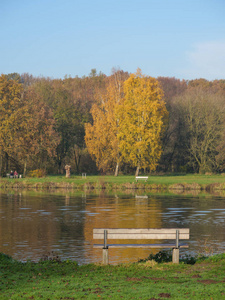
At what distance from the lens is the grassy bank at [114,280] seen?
40.5 feet

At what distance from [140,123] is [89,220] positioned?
161 feet

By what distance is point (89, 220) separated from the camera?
3588 centimetres

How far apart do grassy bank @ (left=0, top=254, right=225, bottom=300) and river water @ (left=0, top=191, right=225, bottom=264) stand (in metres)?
2.87

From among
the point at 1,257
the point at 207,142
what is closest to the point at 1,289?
the point at 1,257

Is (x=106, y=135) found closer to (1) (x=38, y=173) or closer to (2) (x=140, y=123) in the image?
(2) (x=140, y=123)

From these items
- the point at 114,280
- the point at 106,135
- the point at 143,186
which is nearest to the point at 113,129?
the point at 106,135

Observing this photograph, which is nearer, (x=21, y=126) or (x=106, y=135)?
(x=21, y=126)

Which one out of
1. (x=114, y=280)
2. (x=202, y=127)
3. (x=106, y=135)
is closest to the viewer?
(x=114, y=280)

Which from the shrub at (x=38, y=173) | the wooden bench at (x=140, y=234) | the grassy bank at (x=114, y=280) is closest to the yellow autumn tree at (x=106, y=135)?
the shrub at (x=38, y=173)

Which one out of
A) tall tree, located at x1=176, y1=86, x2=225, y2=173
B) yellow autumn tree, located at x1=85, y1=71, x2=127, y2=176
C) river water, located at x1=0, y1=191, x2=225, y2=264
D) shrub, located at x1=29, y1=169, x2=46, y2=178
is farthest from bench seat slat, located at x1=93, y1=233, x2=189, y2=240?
tall tree, located at x1=176, y1=86, x2=225, y2=173

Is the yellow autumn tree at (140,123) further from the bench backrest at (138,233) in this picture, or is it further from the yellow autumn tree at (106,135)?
the bench backrest at (138,233)

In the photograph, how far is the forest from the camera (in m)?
81.3

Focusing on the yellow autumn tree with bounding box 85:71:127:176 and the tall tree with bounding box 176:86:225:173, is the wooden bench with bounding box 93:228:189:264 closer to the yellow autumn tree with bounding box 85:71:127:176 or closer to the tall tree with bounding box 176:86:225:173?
the yellow autumn tree with bounding box 85:71:127:176

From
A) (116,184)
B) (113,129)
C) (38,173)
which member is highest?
(113,129)
